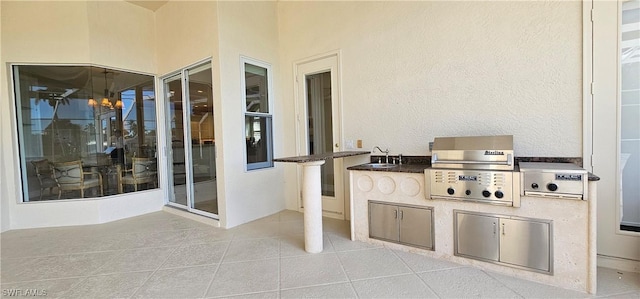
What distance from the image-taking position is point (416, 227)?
2.78 metres

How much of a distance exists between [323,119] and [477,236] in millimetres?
2575

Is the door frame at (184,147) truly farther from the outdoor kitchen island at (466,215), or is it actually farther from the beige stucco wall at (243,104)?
the outdoor kitchen island at (466,215)

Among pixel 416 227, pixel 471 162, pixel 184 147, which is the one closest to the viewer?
pixel 471 162

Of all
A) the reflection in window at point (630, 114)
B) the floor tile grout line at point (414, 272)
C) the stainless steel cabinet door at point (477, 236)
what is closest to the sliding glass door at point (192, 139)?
A: the floor tile grout line at point (414, 272)

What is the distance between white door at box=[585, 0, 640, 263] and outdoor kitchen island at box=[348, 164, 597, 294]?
2.30 ft

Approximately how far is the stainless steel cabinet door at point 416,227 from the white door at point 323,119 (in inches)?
52.9

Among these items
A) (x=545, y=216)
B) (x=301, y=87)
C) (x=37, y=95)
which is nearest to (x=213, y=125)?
(x=301, y=87)

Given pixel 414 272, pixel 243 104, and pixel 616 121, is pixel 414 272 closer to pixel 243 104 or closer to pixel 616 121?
pixel 616 121

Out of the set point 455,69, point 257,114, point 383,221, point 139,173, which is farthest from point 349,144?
point 139,173

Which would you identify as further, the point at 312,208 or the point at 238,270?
the point at 312,208

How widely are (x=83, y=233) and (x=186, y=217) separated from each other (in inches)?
49.5

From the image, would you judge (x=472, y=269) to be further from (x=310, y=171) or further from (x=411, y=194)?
(x=310, y=171)

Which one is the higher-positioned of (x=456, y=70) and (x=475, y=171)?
(x=456, y=70)

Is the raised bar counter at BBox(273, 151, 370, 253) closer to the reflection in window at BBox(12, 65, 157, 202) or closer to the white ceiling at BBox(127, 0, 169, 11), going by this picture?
the reflection in window at BBox(12, 65, 157, 202)
